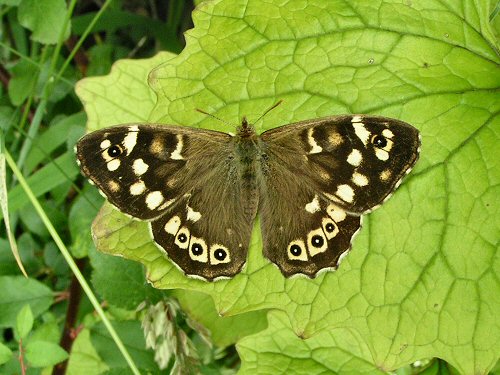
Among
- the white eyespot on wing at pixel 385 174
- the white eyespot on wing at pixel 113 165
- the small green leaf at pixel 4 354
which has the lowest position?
the small green leaf at pixel 4 354

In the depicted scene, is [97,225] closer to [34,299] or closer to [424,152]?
[34,299]

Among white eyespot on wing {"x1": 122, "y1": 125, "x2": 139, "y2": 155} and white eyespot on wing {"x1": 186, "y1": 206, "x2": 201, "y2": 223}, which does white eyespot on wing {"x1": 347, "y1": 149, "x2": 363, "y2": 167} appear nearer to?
white eyespot on wing {"x1": 186, "y1": 206, "x2": 201, "y2": 223}

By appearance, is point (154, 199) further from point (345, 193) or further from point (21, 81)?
point (21, 81)

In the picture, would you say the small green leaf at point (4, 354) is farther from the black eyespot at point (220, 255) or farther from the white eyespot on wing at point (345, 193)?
the white eyespot on wing at point (345, 193)

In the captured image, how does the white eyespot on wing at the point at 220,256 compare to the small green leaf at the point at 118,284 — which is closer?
the white eyespot on wing at the point at 220,256

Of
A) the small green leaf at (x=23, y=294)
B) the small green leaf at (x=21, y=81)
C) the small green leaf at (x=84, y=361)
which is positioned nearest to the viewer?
the small green leaf at (x=23, y=294)

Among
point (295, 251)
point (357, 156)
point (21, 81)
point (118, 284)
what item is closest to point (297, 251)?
point (295, 251)

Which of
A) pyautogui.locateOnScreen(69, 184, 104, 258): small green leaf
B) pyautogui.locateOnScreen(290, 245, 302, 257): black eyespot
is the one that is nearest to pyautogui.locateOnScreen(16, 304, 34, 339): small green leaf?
pyautogui.locateOnScreen(69, 184, 104, 258): small green leaf

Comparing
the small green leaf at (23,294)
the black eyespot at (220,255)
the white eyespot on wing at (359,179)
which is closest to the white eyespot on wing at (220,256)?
the black eyespot at (220,255)
